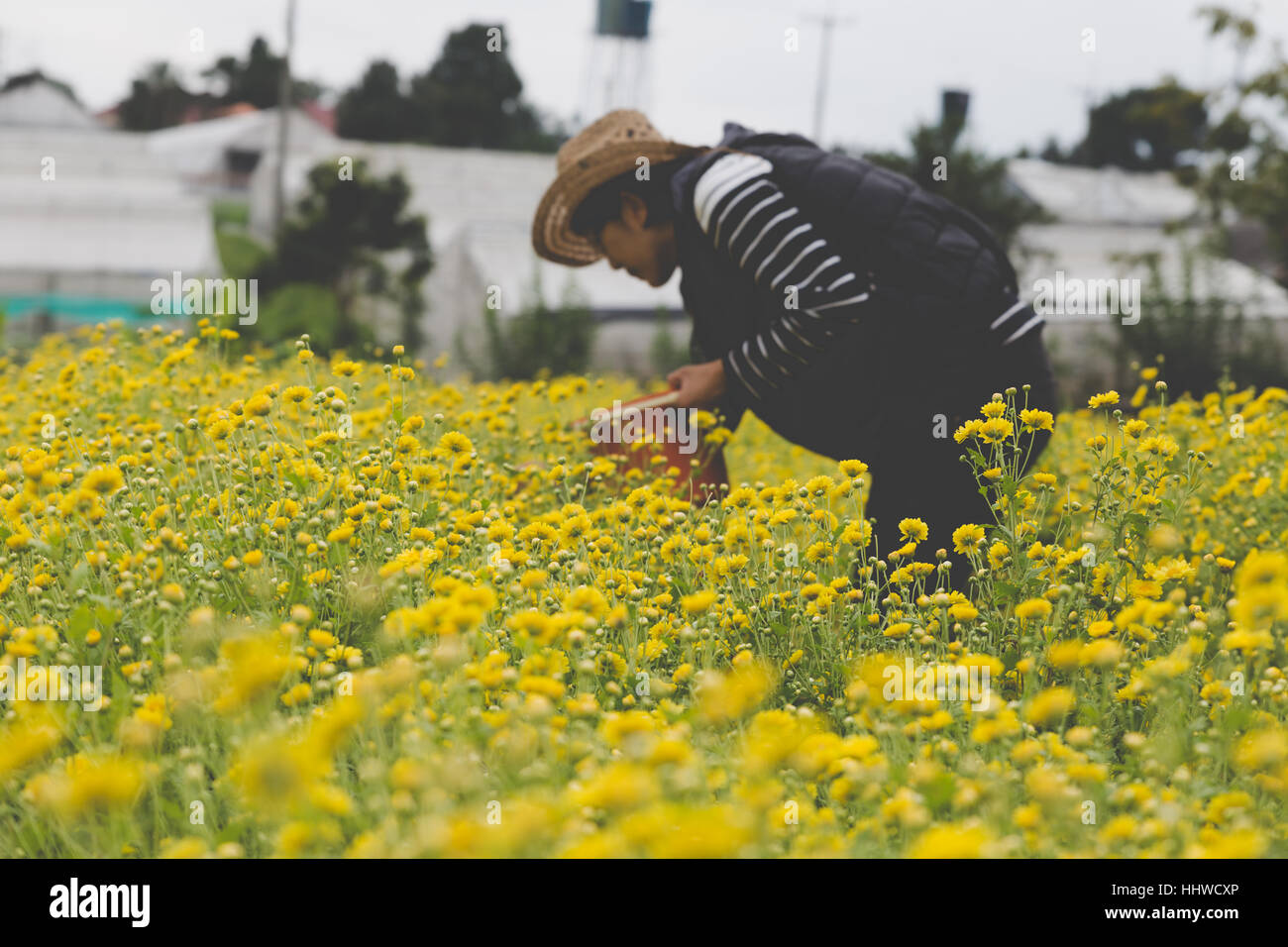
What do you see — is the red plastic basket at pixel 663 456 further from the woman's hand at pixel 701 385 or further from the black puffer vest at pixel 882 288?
the black puffer vest at pixel 882 288

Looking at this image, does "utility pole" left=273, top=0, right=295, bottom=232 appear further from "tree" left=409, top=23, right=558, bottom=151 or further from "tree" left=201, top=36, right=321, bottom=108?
"tree" left=201, top=36, right=321, bottom=108

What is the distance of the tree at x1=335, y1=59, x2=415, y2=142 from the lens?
47156 mm

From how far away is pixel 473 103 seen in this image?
47.2 meters

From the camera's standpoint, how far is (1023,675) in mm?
2205

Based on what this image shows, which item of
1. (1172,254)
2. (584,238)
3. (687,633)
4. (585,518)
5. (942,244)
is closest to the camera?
(687,633)

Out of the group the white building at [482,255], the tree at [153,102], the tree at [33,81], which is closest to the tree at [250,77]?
the tree at [153,102]

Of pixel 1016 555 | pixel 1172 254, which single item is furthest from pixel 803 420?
pixel 1172 254

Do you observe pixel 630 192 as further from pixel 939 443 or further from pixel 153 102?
pixel 153 102

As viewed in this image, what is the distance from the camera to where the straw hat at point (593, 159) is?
3436 millimetres

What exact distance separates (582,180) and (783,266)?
789mm

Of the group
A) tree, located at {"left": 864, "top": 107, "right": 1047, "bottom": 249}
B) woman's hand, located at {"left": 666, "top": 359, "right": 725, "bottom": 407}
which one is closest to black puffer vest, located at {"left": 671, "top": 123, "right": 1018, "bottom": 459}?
woman's hand, located at {"left": 666, "top": 359, "right": 725, "bottom": 407}

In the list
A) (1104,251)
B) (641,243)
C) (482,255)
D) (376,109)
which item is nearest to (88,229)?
(482,255)
